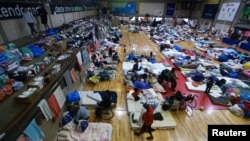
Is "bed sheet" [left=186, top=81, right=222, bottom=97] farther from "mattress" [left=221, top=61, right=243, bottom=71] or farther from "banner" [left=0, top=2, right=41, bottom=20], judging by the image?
"banner" [left=0, top=2, right=41, bottom=20]

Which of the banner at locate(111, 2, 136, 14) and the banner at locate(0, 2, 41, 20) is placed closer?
the banner at locate(0, 2, 41, 20)

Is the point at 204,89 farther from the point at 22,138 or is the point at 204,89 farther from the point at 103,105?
the point at 22,138

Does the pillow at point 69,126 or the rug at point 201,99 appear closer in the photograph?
the pillow at point 69,126

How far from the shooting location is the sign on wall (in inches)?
505

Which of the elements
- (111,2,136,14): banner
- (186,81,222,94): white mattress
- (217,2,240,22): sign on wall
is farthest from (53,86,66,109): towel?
(111,2,136,14): banner

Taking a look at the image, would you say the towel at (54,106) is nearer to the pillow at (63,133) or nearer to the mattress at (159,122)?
the pillow at (63,133)

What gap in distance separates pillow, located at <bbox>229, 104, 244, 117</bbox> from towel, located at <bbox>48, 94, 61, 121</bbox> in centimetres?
490

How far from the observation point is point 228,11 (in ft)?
45.1

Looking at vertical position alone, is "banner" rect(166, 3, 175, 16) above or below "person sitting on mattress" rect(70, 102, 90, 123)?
above

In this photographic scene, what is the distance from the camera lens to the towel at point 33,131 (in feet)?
7.28

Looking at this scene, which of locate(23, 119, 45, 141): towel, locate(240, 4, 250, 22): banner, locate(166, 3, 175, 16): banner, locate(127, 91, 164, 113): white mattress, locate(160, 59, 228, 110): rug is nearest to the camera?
locate(23, 119, 45, 141): towel

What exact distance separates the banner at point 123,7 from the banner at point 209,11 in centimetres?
928

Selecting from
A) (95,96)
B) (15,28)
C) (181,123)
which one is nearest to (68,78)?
(95,96)

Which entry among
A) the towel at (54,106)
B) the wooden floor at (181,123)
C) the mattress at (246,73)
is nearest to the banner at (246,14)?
the mattress at (246,73)
